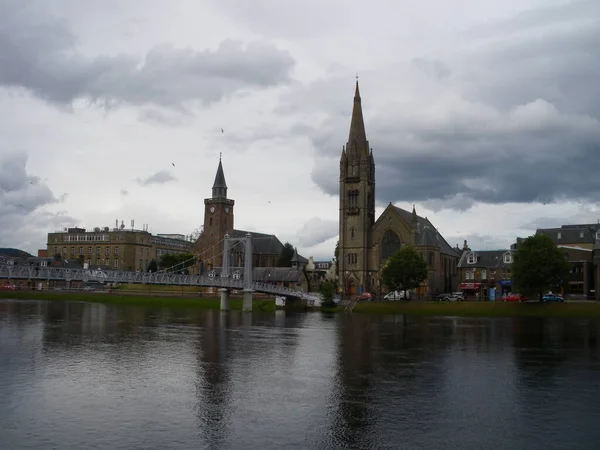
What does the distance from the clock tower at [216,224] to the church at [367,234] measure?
3787 centimetres

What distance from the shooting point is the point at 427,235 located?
112 m

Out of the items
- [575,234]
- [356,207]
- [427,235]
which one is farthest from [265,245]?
[575,234]

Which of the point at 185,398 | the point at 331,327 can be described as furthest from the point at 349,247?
the point at 185,398

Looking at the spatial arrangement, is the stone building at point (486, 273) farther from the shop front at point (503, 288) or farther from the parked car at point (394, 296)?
the parked car at point (394, 296)

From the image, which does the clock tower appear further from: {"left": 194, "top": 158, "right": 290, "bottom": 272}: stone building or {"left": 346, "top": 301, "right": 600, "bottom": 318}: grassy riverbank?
{"left": 346, "top": 301, "right": 600, "bottom": 318}: grassy riverbank

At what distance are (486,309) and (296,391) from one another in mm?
Result: 60968

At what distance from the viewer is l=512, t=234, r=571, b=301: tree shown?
77.8 meters

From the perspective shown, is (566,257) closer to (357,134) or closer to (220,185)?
(357,134)

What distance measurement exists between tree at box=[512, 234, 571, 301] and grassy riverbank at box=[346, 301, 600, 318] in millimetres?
2659

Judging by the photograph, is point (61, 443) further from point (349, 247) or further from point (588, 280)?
point (349, 247)

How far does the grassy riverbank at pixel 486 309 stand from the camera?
7738 cm

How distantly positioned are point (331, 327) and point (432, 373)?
3141cm

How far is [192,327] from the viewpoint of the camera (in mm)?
63906

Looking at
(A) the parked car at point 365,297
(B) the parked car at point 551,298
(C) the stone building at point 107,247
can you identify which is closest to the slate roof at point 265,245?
(C) the stone building at point 107,247
